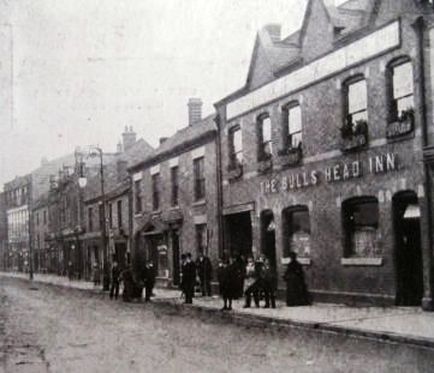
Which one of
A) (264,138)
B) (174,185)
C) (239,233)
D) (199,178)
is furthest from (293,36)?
(174,185)

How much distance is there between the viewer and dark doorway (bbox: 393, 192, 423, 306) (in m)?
17.7

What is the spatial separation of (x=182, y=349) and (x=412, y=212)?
25.6 feet

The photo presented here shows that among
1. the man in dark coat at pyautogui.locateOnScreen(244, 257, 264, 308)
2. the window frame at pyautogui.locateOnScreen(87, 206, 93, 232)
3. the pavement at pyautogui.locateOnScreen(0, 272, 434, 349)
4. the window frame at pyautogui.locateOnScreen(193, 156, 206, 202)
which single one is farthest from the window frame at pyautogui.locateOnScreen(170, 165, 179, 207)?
the window frame at pyautogui.locateOnScreen(87, 206, 93, 232)

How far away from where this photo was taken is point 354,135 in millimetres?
19281

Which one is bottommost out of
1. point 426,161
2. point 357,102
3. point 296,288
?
point 296,288

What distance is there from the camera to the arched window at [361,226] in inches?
748

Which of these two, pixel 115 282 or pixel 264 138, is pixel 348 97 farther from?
pixel 115 282

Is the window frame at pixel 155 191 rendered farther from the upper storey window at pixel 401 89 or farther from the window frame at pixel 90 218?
the upper storey window at pixel 401 89

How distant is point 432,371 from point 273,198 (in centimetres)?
1447

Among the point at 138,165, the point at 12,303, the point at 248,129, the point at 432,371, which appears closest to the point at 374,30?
the point at 248,129

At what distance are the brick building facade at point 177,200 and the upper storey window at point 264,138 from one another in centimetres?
346

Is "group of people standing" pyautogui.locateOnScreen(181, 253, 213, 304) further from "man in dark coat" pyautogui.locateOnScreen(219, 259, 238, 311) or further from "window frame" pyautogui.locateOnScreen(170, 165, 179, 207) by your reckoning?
"window frame" pyautogui.locateOnScreen(170, 165, 179, 207)

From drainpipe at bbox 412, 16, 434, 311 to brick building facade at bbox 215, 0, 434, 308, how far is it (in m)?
0.03

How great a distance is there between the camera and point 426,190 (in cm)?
1667
